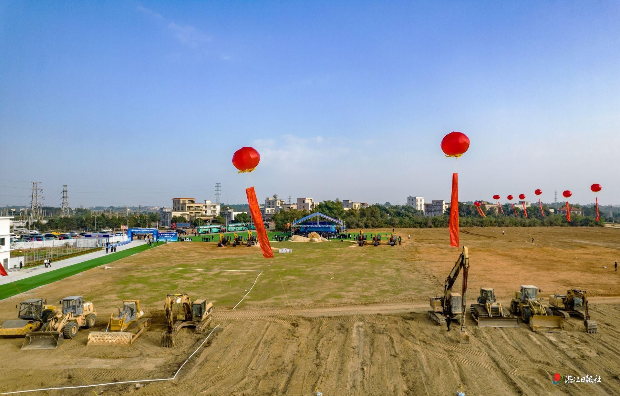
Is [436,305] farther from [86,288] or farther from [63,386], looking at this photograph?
[86,288]

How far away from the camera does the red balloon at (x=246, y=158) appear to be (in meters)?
14.2

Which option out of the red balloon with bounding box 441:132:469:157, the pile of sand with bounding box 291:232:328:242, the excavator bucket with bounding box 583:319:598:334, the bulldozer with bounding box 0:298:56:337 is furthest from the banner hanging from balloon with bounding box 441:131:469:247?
the pile of sand with bounding box 291:232:328:242

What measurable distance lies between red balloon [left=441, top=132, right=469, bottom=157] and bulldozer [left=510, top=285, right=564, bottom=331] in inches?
334

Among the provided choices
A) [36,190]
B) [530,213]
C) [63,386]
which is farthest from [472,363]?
[530,213]

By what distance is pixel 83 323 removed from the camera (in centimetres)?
1567

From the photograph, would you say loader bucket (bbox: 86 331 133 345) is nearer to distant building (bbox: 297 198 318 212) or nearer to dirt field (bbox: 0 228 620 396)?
dirt field (bbox: 0 228 620 396)

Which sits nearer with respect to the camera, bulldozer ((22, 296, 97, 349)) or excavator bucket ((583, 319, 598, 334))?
bulldozer ((22, 296, 97, 349))

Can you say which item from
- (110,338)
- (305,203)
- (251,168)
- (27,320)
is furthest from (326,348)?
(305,203)

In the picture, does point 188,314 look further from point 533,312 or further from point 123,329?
point 533,312

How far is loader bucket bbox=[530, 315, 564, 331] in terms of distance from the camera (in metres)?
15.5

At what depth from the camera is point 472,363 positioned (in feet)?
41.0

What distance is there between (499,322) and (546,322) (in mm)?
2005

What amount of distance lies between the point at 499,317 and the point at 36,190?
123 metres

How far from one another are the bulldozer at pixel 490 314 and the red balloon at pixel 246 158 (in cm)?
1294
